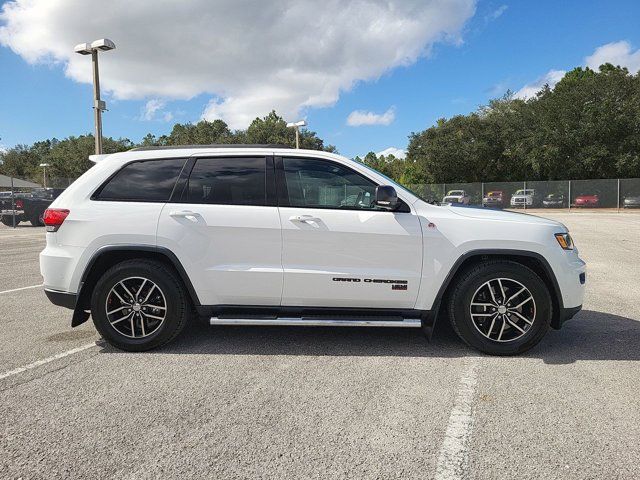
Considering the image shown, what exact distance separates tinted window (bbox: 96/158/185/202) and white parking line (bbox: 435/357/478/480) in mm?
2947

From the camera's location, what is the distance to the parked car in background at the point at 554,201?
3512 centimetres

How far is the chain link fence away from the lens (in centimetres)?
3250

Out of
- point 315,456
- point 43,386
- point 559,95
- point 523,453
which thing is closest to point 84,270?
point 43,386

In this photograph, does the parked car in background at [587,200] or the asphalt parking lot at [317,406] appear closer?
the asphalt parking lot at [317,406]

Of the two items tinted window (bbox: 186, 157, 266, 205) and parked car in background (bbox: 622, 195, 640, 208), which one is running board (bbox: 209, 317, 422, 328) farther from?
parked car in background (bbox: 622, 195, 640, 208)

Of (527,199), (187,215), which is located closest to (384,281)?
(187,215)

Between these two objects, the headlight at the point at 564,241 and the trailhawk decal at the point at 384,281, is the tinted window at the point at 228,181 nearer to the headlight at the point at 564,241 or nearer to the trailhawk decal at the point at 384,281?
the trailhawk decal at the point at 384,281

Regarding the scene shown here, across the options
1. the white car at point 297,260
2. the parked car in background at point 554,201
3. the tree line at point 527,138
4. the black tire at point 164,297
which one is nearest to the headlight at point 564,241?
the white car at point 297,260

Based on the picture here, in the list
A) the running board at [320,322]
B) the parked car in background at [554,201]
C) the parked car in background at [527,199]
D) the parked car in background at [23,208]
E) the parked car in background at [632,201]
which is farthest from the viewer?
the parked car in background at [527,199]

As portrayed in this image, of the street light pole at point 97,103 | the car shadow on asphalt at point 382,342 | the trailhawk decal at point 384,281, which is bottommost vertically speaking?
the car shadow on asphalt at point 382,342

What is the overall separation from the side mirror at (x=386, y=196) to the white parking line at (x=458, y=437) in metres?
1.52

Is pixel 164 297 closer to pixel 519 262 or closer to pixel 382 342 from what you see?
pixel 382 342

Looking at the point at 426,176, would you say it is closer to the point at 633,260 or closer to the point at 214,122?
the point at 214,122

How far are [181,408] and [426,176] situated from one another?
49.4 meters
